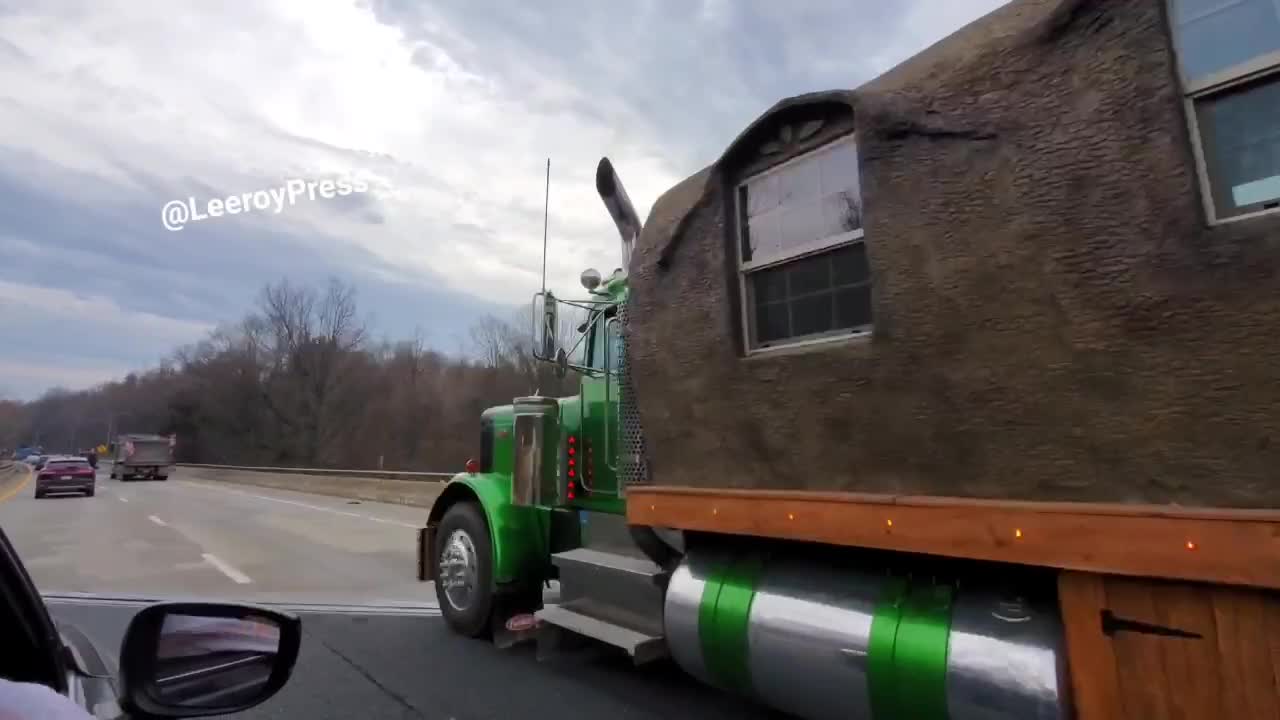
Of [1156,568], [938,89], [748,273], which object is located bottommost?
[1156,568]

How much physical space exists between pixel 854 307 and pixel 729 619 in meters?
1.59

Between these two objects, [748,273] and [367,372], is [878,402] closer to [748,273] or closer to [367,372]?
[748,273]

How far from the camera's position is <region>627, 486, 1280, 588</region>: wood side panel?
210 cm

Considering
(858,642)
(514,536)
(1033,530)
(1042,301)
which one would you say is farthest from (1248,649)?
(514,536)

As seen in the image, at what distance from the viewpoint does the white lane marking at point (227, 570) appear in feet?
27.8

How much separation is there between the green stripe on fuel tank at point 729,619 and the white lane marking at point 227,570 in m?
6.50

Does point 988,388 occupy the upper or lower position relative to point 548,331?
lower

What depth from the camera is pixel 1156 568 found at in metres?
2.25

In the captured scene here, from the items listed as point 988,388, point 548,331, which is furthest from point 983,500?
point 548,331

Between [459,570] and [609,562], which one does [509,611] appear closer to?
[459,570]

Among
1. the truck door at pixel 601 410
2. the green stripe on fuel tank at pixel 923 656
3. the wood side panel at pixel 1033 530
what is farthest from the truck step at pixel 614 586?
the green stripe on fuel tank at pixel 923 656

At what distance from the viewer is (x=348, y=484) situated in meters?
23.5

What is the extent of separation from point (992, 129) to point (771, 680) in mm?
2497

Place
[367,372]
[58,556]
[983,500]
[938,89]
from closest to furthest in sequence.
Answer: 1. [983,500]
2. [938,89]
3. [58,556]
4. [367,372]
